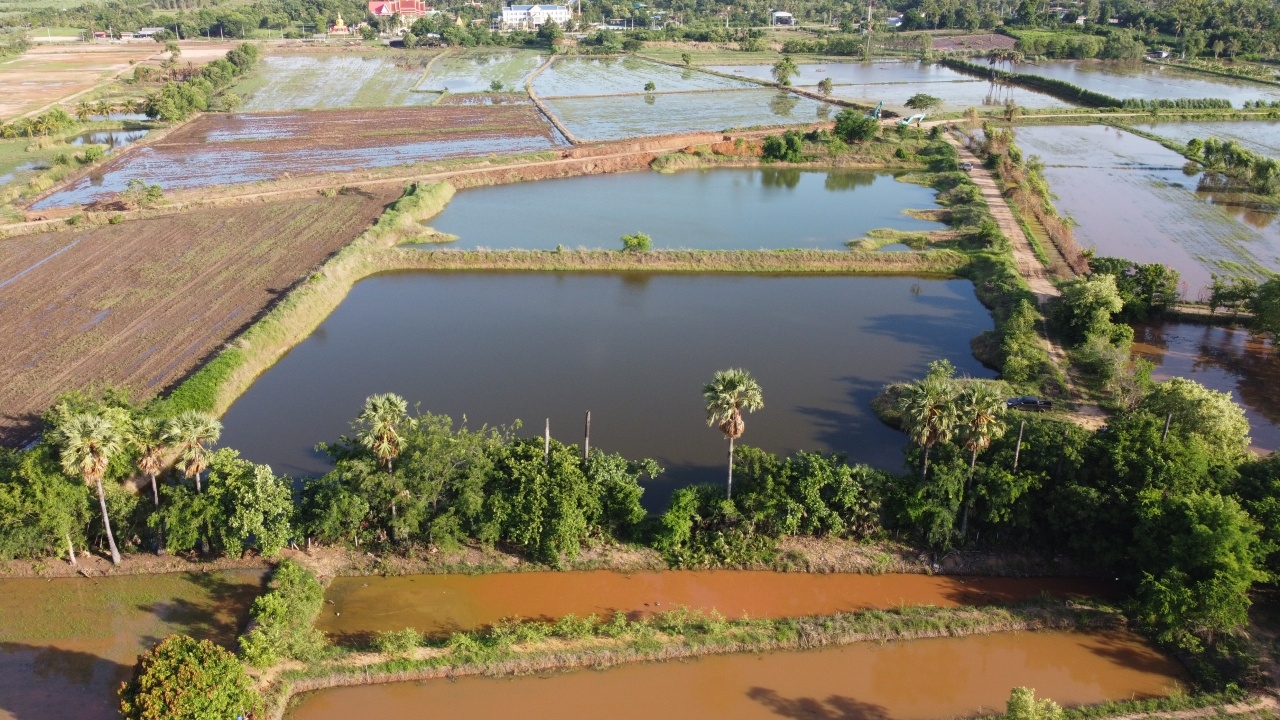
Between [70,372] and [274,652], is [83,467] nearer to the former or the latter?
[274,652]

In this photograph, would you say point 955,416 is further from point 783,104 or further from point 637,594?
point 783,104

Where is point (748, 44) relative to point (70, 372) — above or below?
above

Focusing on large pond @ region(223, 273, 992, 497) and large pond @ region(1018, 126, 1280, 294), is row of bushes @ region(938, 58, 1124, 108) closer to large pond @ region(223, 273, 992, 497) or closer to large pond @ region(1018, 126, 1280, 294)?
large pond @ region(1018, 126, 1280, 294)

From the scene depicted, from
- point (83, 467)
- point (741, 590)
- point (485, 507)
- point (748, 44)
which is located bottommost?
point (741, 590)

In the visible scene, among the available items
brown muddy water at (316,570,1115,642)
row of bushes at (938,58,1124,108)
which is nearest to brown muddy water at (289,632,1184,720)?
brown muddy water at (316,570,1115,642)

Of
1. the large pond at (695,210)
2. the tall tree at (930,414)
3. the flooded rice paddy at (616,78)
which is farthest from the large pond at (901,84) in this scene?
the tall tree at (930,414)

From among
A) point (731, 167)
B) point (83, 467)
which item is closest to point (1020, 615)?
point (83, 467)
